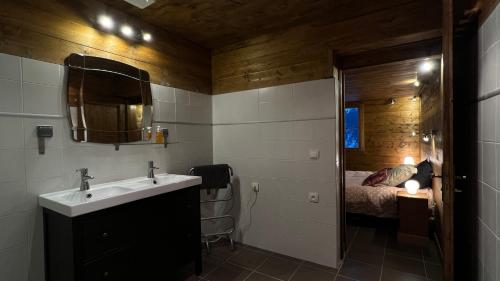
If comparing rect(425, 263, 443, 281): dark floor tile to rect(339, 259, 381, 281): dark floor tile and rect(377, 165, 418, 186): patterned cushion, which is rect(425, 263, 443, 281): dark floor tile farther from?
rect(377, 165, 418, 186): patterned cushion

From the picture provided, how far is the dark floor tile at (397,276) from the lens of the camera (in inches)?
84.9

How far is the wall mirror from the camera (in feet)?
5.94

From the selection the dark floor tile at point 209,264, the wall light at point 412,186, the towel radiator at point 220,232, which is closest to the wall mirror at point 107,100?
the towel radiator at point 220,232

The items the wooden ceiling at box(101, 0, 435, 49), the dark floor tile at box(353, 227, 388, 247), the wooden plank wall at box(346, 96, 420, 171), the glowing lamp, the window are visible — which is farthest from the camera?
the window

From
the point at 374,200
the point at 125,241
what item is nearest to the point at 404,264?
the point at 374,200

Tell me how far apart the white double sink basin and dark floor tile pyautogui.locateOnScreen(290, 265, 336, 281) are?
128 cm

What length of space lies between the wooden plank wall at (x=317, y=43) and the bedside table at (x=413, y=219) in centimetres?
186

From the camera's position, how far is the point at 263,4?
2084mm

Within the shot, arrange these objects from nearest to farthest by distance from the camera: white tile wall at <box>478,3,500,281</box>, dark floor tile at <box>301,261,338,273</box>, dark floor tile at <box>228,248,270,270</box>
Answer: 1. white tile wall at <box>478,3,500,281</box>
2. dark floor tile at <box>301,261,338,273</box>
3. dark floor tile at <box>228,248,270,270</box>

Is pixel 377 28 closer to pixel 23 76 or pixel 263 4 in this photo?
pixel 263 4

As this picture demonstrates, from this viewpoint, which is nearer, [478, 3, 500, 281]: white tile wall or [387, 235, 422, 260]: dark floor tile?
[478, 3, 500, 281]: white tile wall

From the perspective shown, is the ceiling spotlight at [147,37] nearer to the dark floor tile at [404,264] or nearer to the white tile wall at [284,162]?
the white tile wall at [284,162]

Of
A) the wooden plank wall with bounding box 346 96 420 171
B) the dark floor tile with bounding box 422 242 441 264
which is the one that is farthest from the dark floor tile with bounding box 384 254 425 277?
the wooden plank wall with bounding box 346 96 420 171

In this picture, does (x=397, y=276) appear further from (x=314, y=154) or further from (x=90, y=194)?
(x=90, y=194)
